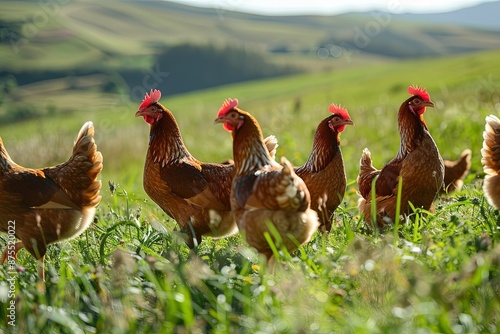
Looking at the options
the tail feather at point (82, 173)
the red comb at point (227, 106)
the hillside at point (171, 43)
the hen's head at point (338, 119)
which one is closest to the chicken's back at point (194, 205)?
the tail feather at point (82, 173)

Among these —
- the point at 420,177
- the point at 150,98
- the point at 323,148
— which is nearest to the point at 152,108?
the point at 150,98

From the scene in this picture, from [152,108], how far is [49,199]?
1.17 meters

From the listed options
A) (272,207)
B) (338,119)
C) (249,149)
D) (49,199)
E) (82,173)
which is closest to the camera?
(272,207)

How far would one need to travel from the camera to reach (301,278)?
3.76 meters

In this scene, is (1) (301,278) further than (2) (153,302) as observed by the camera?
No

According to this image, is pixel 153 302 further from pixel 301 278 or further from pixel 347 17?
pixel 347 17

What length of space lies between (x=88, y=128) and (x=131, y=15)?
152819 mm

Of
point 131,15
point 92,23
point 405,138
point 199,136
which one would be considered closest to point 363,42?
point 131,15

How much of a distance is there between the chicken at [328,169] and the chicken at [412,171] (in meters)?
0.31

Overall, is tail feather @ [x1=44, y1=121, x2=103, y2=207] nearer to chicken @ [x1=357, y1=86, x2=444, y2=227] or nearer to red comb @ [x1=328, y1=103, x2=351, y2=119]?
red comb @ [x1=328, y1=103, x2=351, y2=119]

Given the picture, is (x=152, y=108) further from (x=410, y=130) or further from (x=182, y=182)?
(x=410, y=130)

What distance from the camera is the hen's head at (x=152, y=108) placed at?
540 centimetres

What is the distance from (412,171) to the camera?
5.20 meters

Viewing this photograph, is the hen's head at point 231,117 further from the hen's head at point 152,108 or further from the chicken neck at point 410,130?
the chicken neck at point 410,130
